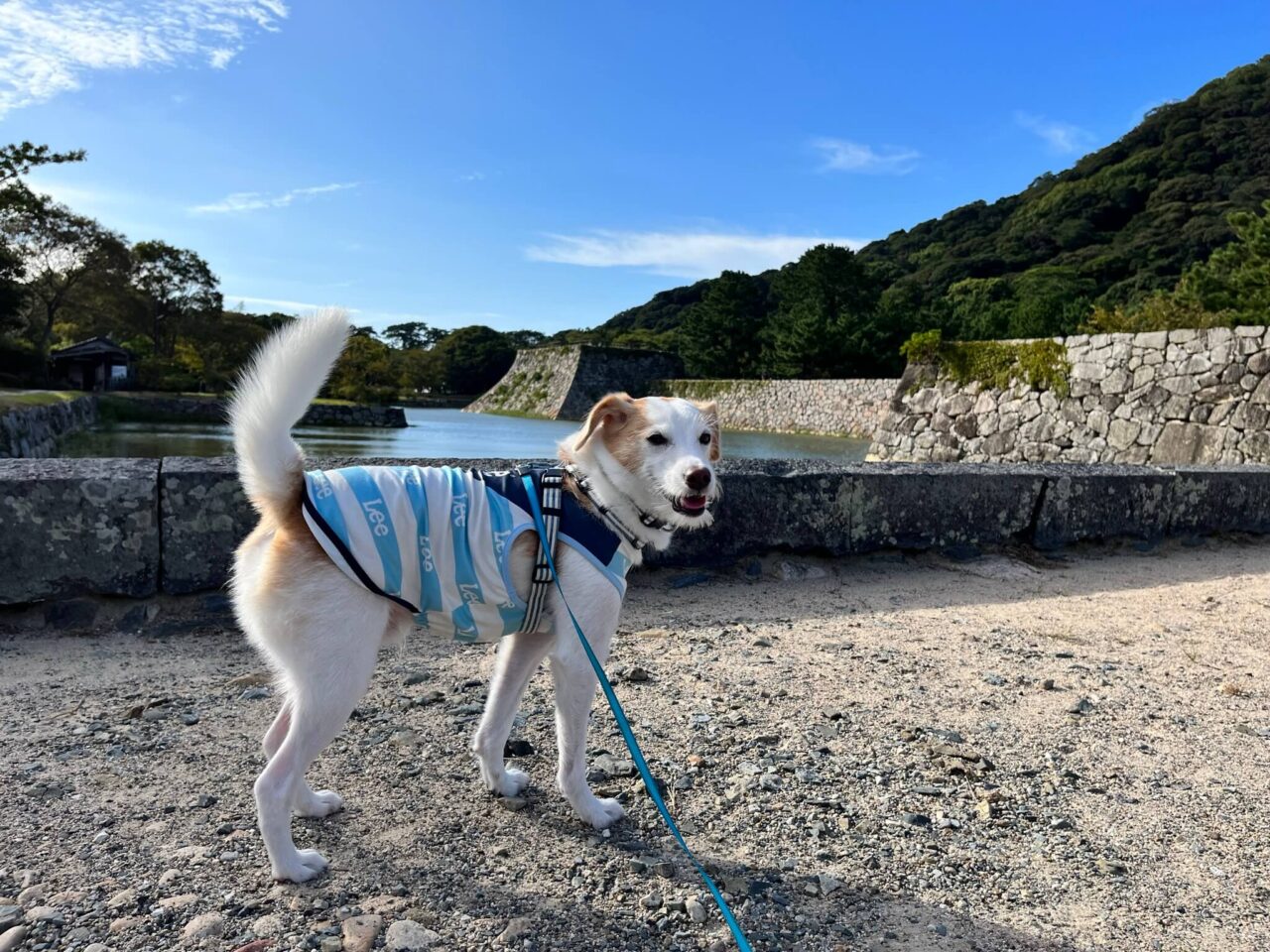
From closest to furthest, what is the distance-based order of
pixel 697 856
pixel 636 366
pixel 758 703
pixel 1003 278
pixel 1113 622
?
pixel 697 856, pixel 758 703, pixel 1113 622, pixel 636 366, pixel 1003 278

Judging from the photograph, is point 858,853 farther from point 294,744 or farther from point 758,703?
point 294,744

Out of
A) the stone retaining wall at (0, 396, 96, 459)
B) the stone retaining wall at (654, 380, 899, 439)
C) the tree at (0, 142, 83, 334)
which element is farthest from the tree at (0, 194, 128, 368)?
the stone retaining wall at (654, 380, 899, 439)

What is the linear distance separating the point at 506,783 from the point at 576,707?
0.40 metres

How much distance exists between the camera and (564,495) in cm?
272

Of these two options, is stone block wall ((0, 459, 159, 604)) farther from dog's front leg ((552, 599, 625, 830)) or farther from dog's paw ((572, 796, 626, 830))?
dog's paw ((572, 796, 626, 830))

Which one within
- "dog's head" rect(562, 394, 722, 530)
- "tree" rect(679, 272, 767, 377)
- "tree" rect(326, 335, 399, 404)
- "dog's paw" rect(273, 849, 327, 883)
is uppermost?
"tree" rect(679, 272, 767, 377)

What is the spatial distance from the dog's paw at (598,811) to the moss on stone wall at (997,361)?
1600 cm

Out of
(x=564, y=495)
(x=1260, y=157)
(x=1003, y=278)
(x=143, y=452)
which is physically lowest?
(x=143, y=452)

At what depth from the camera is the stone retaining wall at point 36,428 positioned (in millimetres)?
14867

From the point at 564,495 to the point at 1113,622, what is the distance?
3785 millimetres

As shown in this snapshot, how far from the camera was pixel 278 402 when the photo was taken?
235 cm

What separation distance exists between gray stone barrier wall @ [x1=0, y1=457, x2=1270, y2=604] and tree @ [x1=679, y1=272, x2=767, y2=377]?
48097mm

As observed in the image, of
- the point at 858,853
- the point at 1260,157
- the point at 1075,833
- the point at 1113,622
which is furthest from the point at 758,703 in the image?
the point at 1260,157

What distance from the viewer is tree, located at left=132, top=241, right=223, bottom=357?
141ft
